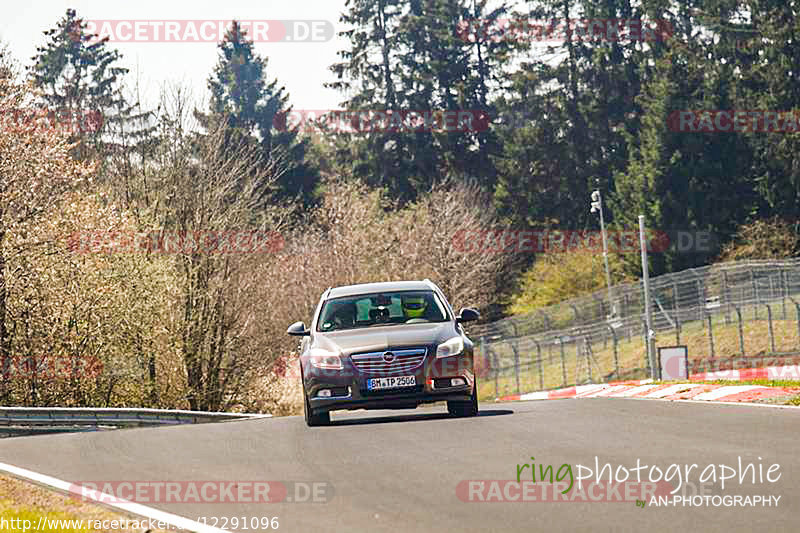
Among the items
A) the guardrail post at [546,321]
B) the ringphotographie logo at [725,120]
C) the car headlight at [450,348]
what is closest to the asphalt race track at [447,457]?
the car headlight at [450,348]

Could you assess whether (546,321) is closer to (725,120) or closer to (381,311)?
(725,120)

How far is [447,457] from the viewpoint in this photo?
1146 cm

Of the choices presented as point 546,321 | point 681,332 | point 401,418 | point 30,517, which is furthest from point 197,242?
point 30,517

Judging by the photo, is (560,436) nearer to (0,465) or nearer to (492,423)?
(492,423)

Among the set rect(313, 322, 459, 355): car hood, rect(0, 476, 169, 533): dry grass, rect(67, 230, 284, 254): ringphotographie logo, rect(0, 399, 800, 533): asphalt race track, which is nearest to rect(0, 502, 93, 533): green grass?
rect(0, 476, 169, 533): dry grass

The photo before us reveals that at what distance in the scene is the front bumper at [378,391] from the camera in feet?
50.4

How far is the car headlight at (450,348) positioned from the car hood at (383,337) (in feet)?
0.23

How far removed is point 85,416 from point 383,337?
8306 mm

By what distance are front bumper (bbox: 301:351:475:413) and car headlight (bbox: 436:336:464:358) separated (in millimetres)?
54

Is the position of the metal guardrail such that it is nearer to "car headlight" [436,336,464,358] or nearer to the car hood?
the car hood

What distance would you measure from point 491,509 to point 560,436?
4.27m

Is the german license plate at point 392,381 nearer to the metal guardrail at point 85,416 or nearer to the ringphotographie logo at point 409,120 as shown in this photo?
the metal guardrail at point 85,416

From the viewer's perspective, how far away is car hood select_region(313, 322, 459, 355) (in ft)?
50.7

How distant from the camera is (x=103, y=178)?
44.2 metres
